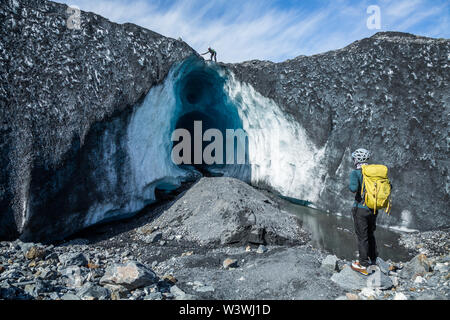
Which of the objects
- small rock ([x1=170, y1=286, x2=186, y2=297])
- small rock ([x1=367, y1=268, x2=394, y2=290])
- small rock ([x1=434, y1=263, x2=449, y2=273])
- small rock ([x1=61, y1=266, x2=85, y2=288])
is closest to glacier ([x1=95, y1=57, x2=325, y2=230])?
small rock ([x1=61, y1=266, x2=85, y2=288])

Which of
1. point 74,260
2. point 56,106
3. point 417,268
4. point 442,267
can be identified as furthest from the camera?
point 56,106

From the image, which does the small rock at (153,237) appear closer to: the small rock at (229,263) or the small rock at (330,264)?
the small rock at (229,263)

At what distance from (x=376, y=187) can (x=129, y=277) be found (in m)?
3.58

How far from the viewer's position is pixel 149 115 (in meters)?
8.28

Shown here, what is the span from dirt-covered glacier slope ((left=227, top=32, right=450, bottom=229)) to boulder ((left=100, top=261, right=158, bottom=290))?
274 inches

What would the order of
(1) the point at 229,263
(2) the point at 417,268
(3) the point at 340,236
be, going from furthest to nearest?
1. (3) the point at 340,236
2. (1) the point at 229,263
3. (2) the point at 417,268

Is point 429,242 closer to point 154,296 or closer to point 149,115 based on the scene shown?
point 154,296

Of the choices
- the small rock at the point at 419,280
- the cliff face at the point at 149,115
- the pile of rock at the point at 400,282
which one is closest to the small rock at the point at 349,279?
the pile of rock at the point at 400,282

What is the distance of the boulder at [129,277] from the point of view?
149 inches

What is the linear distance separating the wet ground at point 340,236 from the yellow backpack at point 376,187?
2.41 meters

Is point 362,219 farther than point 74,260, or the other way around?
point 74,260

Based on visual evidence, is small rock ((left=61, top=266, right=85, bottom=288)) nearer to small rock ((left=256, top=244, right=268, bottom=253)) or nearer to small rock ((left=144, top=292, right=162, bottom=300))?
small rock ((left=144, top=292, right=162, bottom=300))

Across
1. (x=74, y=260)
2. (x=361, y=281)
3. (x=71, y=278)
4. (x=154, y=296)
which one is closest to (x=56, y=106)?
(x=74, y=260)
